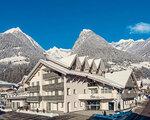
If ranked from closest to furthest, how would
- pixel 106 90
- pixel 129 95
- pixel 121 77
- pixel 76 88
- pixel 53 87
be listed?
pixel 106 90 < pixel 76 88 < pixel 53 87 < pixel 129 95 < pixel 121 77

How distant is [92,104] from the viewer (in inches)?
3147

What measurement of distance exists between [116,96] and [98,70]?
588 inches

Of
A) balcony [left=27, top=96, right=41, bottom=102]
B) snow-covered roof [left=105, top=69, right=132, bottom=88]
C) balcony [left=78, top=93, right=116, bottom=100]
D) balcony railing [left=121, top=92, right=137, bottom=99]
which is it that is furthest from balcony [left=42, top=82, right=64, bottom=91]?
balcony railing [left=121, top=92, right=137, bottom=99]

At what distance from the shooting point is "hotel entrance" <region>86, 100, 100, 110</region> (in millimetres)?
78656

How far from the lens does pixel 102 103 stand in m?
77.6

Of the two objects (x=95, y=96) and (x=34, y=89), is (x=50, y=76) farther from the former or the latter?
(x=95, y=96)

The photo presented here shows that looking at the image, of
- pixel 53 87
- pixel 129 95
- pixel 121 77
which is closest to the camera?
pixel 53 87

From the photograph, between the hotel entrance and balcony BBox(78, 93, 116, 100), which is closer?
balcony BBox(78, 93, 116, 100)

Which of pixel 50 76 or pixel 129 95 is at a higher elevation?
pixel 50 76

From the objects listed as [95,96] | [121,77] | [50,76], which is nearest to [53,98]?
[50,76]

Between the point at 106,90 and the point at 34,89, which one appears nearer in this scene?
the point at 106,90

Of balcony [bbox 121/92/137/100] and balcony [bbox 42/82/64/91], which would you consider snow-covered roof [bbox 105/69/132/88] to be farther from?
balcony [bbox 42/82/64/91]

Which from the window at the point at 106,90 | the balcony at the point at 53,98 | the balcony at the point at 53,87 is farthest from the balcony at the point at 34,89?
the window at the point at 106,90

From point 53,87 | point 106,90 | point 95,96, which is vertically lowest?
point 95,96
